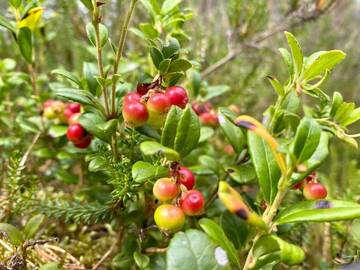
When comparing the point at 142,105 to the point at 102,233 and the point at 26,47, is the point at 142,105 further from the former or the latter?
the point at 102,233

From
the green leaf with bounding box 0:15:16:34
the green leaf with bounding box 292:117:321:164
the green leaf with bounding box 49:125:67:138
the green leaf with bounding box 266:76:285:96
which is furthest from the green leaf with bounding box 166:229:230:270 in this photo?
the green leaf with bounding box 0:15:16:34

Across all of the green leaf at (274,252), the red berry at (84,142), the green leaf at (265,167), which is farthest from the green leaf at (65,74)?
the green leaf at (274,252)

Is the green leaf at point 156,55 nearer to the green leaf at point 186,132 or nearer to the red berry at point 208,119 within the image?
the green leaf at point 186,132

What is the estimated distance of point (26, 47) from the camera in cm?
97

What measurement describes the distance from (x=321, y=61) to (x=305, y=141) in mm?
189

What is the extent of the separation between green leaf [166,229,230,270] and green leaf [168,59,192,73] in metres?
0.29

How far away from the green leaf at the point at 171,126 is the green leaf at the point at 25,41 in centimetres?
46

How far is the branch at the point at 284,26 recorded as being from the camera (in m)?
1.58

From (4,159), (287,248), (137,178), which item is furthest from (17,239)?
(287,248)

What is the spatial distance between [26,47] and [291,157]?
683mm

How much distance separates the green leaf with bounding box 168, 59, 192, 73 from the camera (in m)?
0.73

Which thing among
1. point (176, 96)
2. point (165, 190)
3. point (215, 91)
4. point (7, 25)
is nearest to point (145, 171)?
point (165, 190)

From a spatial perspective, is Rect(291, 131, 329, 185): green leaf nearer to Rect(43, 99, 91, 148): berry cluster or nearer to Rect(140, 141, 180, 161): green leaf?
Rect(140, 141, 180, 161): green leaf

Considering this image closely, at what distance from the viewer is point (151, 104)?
28.3 inches
